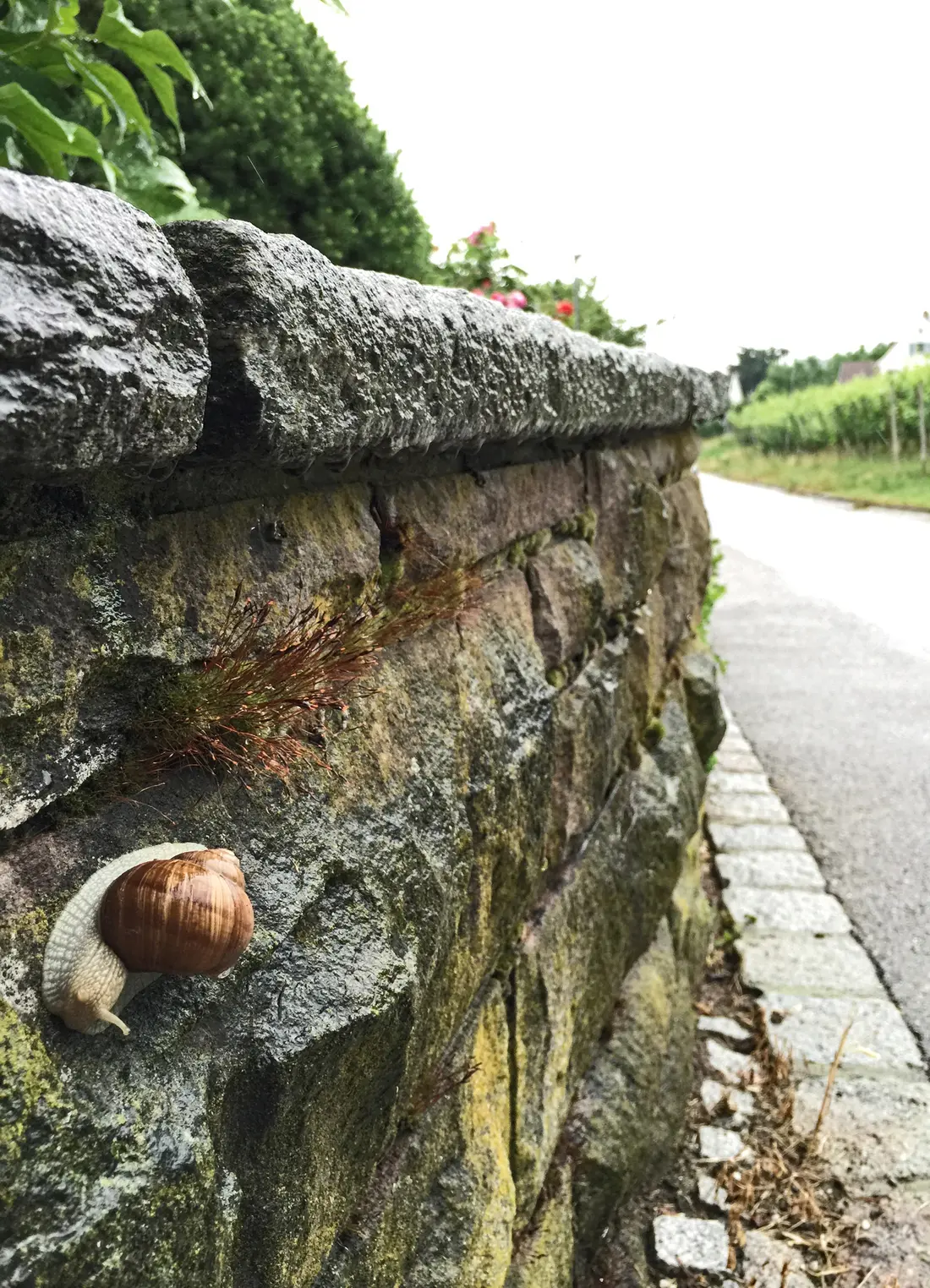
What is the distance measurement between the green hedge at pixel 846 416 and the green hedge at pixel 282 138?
31.2 metres

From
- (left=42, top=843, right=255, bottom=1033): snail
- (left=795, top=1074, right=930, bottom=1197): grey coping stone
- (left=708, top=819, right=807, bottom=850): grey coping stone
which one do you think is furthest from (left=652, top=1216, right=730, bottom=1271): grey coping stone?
(left=708, top=819, right=807, bottom=850): grey coping stone

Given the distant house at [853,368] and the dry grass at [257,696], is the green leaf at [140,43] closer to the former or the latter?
the dry grass at [257,696]

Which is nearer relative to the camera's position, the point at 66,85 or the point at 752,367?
the point at 66,85

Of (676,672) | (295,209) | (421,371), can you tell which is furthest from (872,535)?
(421,371)

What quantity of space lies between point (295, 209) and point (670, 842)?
6.73ft

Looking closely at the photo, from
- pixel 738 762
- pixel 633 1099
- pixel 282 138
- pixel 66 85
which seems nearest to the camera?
pixel 66 85

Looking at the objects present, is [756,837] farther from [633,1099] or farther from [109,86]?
[109,86]

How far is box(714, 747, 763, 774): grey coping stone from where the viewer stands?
5738mm

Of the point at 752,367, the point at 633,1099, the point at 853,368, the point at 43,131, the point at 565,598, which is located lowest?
the point at 633,1099

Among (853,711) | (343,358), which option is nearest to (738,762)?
(853,711)

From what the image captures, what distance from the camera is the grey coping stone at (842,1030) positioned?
3.15m

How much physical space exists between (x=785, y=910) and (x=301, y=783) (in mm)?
3385

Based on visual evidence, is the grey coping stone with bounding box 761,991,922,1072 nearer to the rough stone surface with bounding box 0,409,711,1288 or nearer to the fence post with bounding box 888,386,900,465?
the rough stone surface with bounding box 0,409,711,1288

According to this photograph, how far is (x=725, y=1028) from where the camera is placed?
331cm
